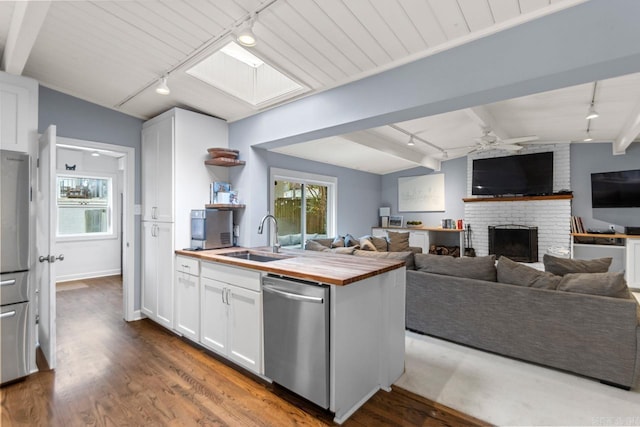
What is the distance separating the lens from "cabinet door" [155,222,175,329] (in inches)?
126

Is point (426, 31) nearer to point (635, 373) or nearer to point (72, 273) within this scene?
point (635, 373)

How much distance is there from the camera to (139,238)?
12.3 ft

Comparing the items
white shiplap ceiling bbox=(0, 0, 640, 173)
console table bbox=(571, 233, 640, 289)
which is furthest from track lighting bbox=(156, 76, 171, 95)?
console table bbox=(571, 233, 640, 289)

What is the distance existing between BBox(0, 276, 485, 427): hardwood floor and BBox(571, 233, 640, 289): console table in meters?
4.78

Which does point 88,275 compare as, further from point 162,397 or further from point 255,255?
point 162,397

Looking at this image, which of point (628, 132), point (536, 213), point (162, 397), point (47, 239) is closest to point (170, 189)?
point (47, 239)

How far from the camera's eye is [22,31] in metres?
1.93

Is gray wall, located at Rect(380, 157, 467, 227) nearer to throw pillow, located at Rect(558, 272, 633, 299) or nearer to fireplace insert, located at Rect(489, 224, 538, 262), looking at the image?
fireplace insert, located at Rect(489, 224, 538, 262)

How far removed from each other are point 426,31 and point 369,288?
171 centimetres

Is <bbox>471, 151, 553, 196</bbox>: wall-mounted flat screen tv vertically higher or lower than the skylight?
lower

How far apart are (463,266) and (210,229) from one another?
2629 millimetres

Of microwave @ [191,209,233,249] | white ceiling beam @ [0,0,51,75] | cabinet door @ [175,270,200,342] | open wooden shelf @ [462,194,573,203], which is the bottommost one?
cabinet door @ [175,270,200,342]

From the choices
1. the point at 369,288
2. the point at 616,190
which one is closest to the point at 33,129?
the point at 369,288

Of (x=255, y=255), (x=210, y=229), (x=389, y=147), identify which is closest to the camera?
(x=255, y=255)
